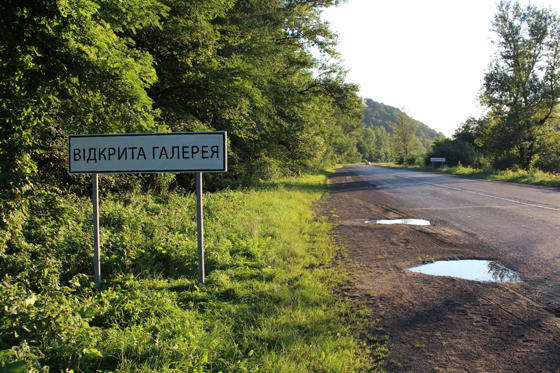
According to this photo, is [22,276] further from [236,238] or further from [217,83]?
[217,83]

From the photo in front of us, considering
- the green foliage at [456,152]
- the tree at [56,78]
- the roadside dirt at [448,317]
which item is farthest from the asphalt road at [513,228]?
the green foliage at [456,152]

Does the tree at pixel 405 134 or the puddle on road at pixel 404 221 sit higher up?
the tree at pixel 405 134

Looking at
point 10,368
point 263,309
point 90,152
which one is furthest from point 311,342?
point 90,152

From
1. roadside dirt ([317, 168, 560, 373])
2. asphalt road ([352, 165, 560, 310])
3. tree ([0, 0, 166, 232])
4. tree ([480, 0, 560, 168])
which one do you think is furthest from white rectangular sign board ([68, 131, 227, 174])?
tree ([480, 0, 560, 168])

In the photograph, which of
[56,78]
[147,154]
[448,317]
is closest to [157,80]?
[56,78]

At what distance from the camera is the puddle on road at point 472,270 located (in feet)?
15.3

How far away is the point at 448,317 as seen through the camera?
139 inches

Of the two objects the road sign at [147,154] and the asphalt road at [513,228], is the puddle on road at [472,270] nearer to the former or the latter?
the asphalt road at [513,228]

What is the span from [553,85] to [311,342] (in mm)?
42683

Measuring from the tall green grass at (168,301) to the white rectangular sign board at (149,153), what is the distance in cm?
130

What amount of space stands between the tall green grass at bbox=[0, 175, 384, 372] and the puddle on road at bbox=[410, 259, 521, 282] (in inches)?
60.0

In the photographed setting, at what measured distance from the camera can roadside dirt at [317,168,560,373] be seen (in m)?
2.74

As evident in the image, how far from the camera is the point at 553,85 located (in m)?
33.5

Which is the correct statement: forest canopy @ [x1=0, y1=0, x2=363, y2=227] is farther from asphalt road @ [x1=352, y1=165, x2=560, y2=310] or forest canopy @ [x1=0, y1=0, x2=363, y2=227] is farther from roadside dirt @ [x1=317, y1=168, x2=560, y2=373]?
asphalt road @ [x1=352, y1=165, x2=560, y2=310]
